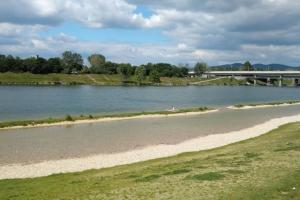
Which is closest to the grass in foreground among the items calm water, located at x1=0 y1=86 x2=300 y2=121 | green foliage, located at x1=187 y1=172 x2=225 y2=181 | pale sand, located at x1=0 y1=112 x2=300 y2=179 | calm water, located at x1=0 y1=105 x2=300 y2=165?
green foliage, located at x1=187 y1=172 x2=225 y2=181

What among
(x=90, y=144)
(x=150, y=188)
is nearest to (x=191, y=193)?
(x=150, y=188)

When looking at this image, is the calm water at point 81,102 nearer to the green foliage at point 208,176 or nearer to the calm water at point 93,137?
the calm water at point 93,137

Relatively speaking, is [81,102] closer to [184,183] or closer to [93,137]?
[93,137]

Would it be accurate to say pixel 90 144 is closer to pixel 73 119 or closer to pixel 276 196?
pixel 73 119

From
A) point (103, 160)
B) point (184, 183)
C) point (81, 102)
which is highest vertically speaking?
point (184, 183)

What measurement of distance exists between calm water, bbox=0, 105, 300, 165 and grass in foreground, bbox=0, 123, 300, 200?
10.9 m

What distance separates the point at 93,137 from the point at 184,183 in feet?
86.5

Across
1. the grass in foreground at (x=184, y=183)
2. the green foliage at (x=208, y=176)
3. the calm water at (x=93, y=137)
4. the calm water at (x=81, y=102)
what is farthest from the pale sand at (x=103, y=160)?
the calm water at (x=81, y=102)

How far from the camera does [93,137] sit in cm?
4284

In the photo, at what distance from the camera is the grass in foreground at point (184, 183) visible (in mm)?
15516

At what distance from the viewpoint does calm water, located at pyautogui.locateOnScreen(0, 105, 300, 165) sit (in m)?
33.4

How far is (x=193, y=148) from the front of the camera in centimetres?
3588

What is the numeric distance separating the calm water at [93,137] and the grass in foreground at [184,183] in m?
10.9

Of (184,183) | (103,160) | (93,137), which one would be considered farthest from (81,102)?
(184,183)
